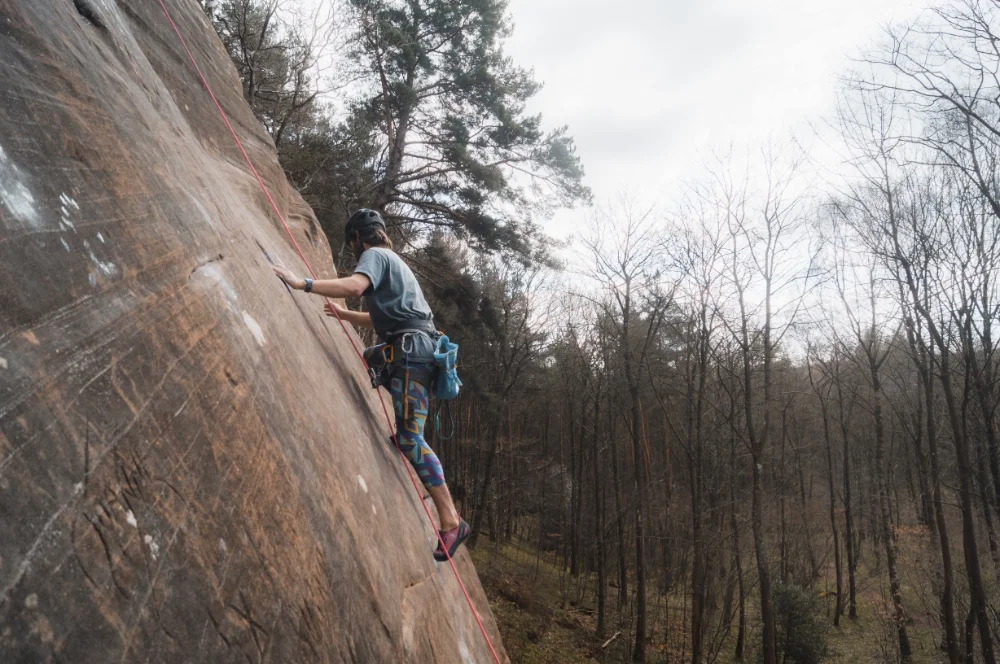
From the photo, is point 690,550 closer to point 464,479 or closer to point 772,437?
point 464,479

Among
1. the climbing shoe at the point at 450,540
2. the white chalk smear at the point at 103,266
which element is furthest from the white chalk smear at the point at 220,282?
the climbing shoe at the point at 450,540

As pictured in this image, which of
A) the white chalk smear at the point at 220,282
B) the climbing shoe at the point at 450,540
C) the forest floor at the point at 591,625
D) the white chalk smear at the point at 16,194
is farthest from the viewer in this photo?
the forest floor at the point at 591,625

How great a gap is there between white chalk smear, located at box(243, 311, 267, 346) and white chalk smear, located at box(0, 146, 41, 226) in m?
0.90

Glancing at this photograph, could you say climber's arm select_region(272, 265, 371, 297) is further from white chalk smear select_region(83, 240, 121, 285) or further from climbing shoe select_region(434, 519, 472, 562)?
climbing shoe select_region(434, 519, 472, 562)

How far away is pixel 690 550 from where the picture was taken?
1709 cm

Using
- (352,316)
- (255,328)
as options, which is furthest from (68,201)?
(352,316)

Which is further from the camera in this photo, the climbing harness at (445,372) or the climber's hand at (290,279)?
the climbing harness at (445,372)

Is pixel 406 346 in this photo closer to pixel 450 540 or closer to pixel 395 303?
pixel 395 303

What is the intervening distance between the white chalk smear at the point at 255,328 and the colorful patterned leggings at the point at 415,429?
1.25 m

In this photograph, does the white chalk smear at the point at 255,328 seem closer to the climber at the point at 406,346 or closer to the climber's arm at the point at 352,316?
the climber at the point at 406,346

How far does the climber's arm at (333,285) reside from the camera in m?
2.98

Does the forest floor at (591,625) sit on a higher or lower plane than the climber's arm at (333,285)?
lower

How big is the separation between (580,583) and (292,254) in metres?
19.1

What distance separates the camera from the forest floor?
13570 millimetres
